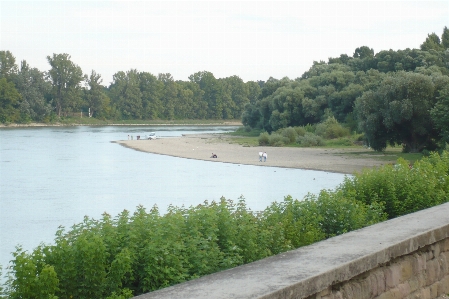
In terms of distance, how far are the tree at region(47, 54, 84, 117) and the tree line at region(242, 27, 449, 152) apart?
69.0 m

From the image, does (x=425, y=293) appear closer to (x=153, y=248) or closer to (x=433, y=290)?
(x=433, y=290)

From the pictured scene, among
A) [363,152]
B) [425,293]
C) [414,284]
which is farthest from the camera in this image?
[363,152]

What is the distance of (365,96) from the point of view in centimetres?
5066

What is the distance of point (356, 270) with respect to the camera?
5.42 meters

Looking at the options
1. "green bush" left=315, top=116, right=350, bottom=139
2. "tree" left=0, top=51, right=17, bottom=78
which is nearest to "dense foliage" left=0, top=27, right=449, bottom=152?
"tree" left=0, top=51, right=17, bottom=78

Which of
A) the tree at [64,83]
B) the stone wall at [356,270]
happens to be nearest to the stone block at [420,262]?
the stone wall at [356,270]

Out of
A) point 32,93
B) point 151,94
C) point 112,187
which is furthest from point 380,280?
point 151,94

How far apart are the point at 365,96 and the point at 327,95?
27.8 m

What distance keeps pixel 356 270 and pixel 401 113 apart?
42915mm

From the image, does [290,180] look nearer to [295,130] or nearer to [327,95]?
[295,130]

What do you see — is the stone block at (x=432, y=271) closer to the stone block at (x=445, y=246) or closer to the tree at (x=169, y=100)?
the stone block at (x=445, y=246)

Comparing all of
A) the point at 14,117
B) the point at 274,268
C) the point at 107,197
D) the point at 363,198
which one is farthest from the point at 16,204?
the point at 14,117

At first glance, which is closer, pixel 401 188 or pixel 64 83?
pixel 401 188

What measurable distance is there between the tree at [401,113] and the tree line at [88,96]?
90.0m
